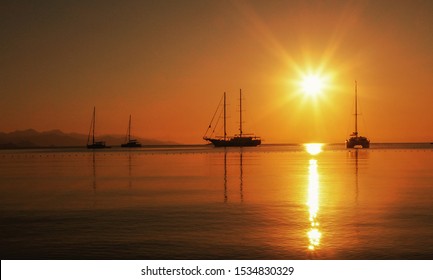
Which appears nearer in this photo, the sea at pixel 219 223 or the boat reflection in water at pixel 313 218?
the sea at pixel 219 223

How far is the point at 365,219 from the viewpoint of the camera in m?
20.4

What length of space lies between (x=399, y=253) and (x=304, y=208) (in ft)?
31.4

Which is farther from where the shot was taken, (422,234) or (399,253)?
(422,234)

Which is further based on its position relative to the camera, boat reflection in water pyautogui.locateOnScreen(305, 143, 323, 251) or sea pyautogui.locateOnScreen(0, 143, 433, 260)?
boat reflection in water pyautogui.locateOnScreen(305, 143, 323, 251)

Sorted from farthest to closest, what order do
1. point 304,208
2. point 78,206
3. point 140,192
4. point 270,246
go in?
1. point 140,192
2. point 78,206
3. point 304,208
4. point 270,246

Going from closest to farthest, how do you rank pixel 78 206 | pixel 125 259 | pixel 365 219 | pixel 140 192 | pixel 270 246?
pixel 125 259, pixel 270 246, pixel 365 219, pixel 78 206, pixel 140 192

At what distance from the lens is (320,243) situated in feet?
51.5

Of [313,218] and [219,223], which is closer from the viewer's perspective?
[219,223]
